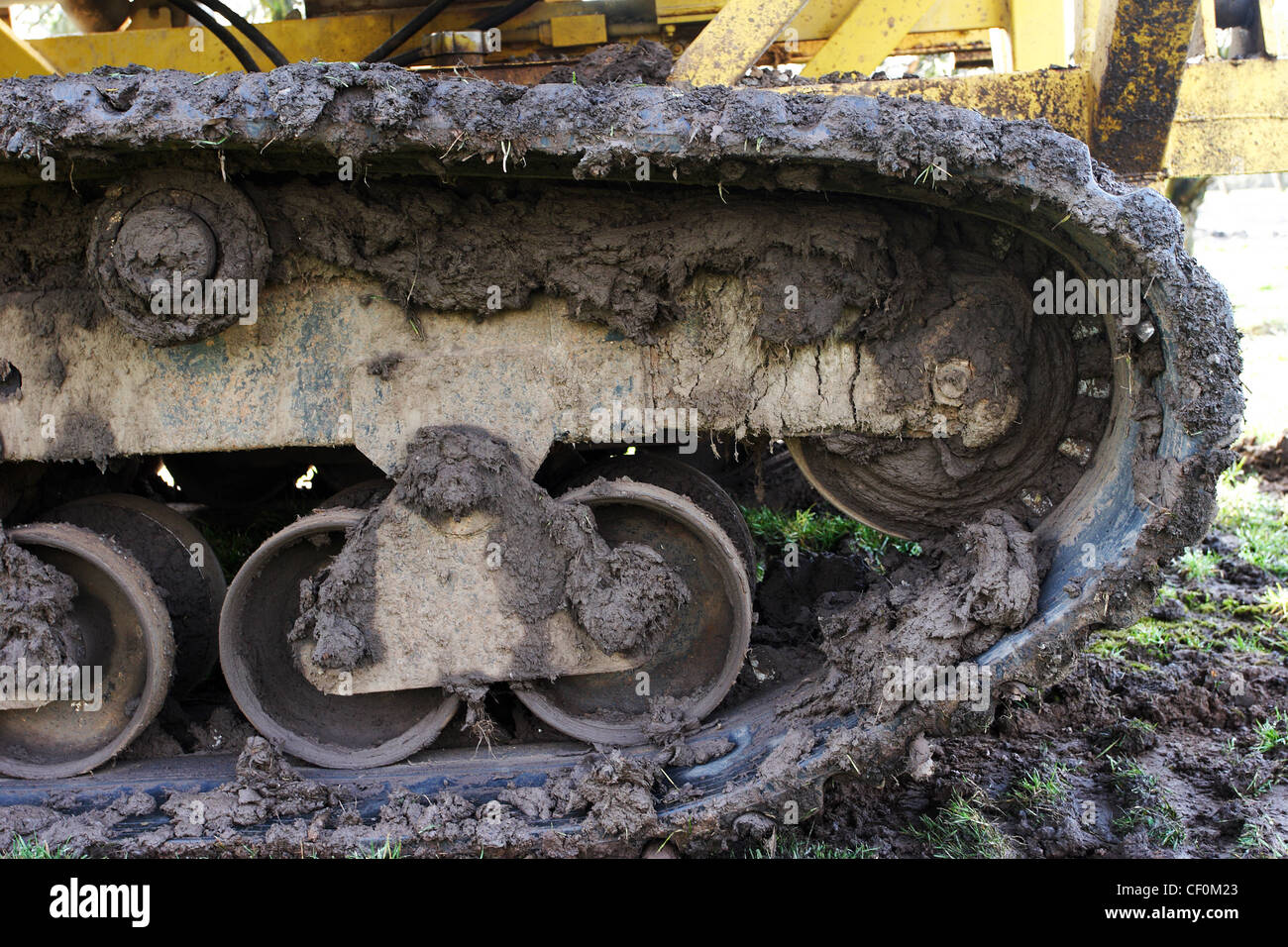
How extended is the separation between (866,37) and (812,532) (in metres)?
2.03

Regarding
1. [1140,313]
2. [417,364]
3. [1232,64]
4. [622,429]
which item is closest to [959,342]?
[1140,313]

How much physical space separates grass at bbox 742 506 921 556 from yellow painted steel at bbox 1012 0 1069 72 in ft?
6.06

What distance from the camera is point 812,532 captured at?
183 inches

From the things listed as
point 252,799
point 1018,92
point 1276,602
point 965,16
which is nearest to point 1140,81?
point 1018,92

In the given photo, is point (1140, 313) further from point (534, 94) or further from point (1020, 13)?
point (1020, 13)

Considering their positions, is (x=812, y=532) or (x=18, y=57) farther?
(x=812, y=532)

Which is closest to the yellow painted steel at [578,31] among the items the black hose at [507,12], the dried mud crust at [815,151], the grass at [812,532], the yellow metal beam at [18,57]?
the black hose at [507,12]

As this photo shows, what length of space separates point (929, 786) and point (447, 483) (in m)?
1.59

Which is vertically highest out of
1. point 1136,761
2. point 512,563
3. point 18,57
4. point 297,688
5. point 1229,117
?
point 18,57

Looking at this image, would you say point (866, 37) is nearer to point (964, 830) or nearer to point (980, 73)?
point (980, 73)

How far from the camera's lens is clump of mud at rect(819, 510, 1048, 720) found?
2561mm

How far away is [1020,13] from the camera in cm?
374

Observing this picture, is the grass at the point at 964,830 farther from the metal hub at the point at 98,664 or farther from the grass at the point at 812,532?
the metal hub at the point at 98,664

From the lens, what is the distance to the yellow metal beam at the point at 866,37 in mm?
3514
